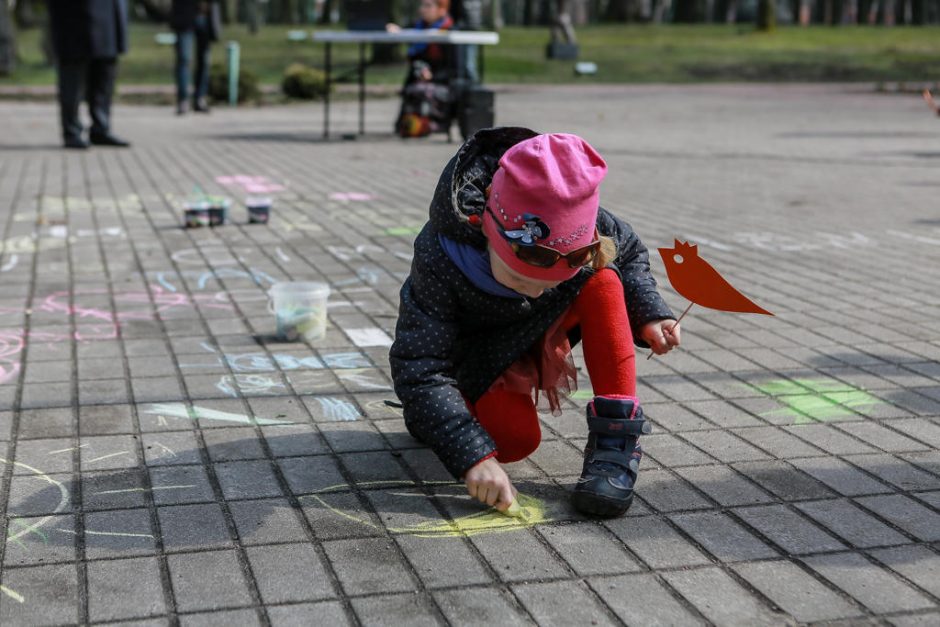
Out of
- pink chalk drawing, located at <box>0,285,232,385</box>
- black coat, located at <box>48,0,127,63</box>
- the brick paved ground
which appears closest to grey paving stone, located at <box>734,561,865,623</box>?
the brick paved ground

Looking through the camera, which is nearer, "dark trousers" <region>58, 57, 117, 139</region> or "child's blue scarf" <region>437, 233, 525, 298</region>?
"child's blue scarf" <region>437, 233, 525, 298</region>

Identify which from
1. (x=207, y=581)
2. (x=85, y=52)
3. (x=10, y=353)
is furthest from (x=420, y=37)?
(x=207, y=581)

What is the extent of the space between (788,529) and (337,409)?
4.70 feet

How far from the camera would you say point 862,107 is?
17422 mm

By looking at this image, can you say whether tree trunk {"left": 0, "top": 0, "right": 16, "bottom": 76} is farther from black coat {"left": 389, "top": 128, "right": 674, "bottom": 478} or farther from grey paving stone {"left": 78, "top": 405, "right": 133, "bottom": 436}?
black coat {"left": 389, "top": 128, "right": 674, "bottom": 478}

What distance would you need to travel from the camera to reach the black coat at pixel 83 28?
991 cm

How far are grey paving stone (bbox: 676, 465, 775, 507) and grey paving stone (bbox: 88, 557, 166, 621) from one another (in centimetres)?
135

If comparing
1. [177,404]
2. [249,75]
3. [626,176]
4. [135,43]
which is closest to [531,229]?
[177,404]

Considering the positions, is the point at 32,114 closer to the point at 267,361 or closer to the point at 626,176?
the point at 626,176

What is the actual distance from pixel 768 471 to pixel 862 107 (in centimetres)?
1560

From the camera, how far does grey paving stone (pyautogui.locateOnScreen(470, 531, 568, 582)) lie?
246cm

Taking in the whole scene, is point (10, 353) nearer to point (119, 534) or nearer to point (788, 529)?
point (119, 534)

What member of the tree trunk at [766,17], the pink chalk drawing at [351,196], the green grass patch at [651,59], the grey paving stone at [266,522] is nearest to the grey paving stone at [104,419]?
the grey paving stone at [266,522]

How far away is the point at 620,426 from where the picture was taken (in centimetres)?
281
